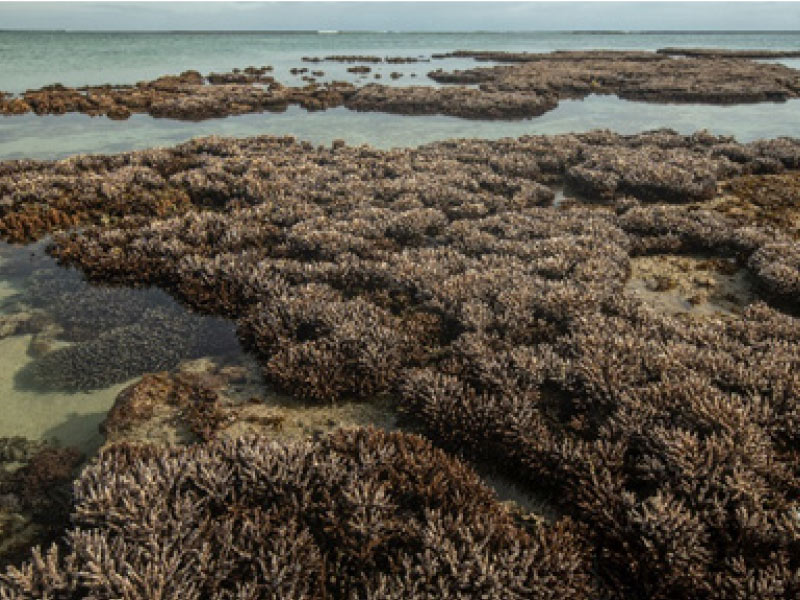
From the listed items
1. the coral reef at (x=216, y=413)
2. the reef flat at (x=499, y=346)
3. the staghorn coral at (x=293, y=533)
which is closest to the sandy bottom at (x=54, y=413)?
the coral reef at (x=216, y=413)

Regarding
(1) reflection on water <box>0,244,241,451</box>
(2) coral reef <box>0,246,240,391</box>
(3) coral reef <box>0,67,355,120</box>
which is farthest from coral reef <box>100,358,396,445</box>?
(3) coral reef <box>0,67,355,120</box>

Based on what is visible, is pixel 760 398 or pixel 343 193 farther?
pixel 343 193

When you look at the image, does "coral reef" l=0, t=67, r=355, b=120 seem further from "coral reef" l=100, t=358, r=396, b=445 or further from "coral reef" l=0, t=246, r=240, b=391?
"coral reef" l=100, t=358, r=396, b=445

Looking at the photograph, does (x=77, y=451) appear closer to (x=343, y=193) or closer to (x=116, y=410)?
(x=116, y=410)

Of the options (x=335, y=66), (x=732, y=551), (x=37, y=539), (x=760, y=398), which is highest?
(x=335, y=66)

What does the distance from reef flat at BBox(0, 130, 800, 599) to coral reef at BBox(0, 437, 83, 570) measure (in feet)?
1.85

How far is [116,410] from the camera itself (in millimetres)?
5746

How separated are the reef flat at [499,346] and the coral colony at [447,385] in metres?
0.03

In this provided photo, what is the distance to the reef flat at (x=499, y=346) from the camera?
13.1 feet

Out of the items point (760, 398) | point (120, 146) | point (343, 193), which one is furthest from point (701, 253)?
point (120, 146)

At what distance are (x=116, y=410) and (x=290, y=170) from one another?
35.5 ft

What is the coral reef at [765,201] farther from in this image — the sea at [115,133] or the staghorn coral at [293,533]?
the staghorn coral at [293,533]

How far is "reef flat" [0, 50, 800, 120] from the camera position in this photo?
92.7 feet

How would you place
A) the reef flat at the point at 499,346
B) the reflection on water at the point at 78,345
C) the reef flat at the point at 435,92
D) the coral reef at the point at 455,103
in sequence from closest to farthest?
the reef flat at the point at 499,346
the reflection on water at the point at 78,345
the reef flat at the point at 435,92
the coral reef at the point at 455,103
